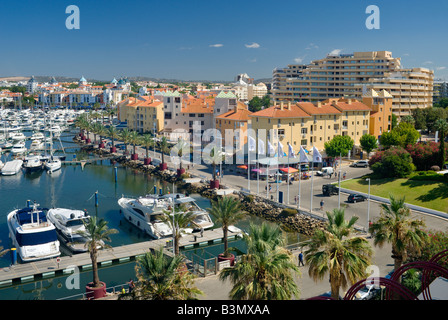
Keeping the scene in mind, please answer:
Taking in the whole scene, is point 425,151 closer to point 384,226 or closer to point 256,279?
point 384,226

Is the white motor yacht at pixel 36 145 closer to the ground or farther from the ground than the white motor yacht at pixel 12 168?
farther from the ground

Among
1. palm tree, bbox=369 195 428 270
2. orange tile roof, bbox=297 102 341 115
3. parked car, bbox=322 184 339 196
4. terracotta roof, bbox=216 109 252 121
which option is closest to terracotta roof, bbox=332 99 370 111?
orange tile roof, bbox=297 102 341 115

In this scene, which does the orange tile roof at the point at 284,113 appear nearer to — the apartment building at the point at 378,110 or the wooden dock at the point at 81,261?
the apartment building at the point at 378,110

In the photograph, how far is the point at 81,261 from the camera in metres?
33.0

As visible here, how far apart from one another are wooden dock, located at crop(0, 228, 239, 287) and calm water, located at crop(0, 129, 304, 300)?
0.50 meters

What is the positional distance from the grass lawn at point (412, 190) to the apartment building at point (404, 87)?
50.7m

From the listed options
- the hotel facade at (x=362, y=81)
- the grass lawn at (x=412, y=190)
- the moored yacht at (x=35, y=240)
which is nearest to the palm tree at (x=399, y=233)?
the grass lawn at (x=412, y=190)

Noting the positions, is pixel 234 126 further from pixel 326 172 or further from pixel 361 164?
pixel 326 172

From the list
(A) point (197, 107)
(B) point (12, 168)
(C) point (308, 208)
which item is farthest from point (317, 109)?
(B) point (12, 168)

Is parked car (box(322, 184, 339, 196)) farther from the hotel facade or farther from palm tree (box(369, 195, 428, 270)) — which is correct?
the hotel facade

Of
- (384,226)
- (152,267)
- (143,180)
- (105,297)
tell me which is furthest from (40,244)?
(143,180)

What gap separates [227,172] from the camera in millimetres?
61781

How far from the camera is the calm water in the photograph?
30391 millimetres

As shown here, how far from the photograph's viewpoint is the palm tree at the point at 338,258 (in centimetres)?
1902
